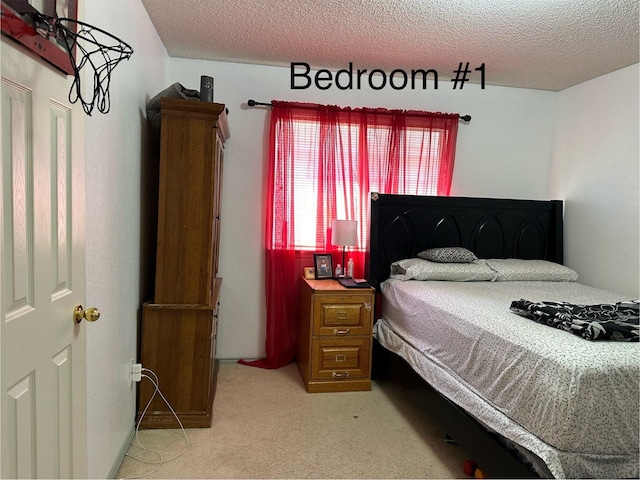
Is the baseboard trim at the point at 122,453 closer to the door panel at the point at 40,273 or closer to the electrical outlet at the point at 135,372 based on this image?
the electrical outlet at the point at 135,372

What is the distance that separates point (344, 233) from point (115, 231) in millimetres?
1767

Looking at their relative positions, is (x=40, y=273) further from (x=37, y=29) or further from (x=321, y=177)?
(x=321, y=177)

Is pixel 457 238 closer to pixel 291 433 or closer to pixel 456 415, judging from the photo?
pixel 456 415

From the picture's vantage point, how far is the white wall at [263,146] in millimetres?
3559

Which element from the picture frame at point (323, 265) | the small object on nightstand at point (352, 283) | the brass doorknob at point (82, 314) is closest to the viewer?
the brass doorknob at point (82, 314)

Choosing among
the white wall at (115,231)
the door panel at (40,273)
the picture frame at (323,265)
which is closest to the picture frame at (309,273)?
the picture frame at (323,265)

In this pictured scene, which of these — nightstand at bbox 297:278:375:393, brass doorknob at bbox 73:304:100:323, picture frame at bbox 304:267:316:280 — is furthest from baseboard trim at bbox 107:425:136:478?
picture frame at bbox 304:267:316:280

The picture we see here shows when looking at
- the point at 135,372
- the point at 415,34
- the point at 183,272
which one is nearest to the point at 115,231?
the point at 183,272

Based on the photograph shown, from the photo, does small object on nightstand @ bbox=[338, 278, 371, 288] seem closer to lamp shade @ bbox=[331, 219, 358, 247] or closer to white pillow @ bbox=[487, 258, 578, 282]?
lamp shade @ bbox=[331, 219, 358, 247]

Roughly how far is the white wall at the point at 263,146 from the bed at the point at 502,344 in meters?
0.39

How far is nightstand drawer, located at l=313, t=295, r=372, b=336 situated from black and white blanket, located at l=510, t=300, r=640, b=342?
112 cm

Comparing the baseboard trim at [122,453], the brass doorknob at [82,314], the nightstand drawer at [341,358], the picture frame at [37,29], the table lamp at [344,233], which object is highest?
the picture frame at [37,29]

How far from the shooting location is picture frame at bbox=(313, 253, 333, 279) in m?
3.47

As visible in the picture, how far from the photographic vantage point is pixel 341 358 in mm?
3158
